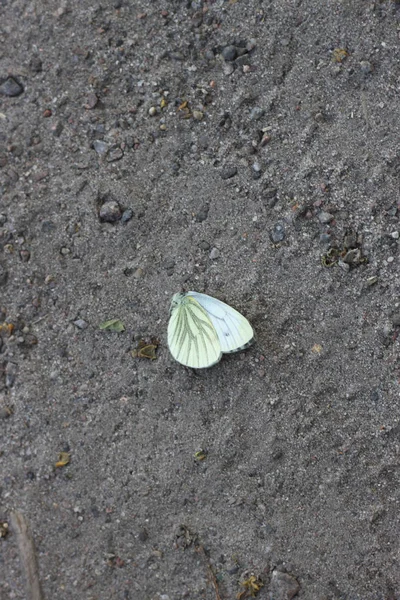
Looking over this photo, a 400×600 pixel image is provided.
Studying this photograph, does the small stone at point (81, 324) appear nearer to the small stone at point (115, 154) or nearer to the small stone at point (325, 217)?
the small stone at point (115, 154)

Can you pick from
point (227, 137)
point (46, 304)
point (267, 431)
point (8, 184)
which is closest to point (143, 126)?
point (227, 137)

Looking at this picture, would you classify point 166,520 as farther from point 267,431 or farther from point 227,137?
point 227,137

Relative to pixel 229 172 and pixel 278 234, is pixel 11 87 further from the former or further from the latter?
pixel 278 234

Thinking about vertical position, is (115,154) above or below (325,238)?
above

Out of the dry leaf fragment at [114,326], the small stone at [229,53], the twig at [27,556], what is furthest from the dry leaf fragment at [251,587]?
the small stone at [229,53]

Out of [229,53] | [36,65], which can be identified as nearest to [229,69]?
[229,53]

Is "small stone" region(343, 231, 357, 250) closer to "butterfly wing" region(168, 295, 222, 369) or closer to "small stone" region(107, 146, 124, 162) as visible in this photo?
"butterfly wing" region(168, 295, 222, 369)
